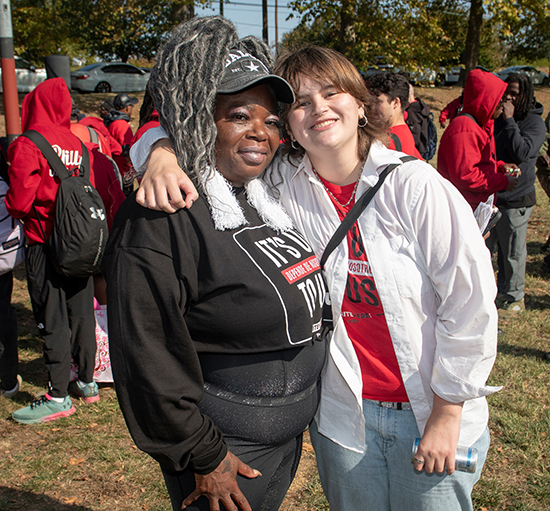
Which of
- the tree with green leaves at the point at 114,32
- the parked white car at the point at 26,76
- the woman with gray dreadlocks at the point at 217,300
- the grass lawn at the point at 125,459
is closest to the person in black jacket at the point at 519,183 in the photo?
the grass lawn at the point at 125,459

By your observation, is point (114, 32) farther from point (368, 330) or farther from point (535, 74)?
point (368, 330)

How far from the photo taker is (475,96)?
15.3 ft

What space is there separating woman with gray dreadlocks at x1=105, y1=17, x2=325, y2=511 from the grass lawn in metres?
1.71

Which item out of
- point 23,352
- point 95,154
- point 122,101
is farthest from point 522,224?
point 122,101

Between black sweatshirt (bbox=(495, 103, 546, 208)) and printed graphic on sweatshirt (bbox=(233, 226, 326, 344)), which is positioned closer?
printed graphic on sweatshirt (bbox=(233, 226, 326, 344))

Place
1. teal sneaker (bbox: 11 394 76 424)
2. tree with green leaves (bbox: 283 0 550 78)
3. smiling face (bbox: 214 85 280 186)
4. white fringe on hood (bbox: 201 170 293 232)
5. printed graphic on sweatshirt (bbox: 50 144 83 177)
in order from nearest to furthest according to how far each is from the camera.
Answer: white fringe on hood (bbox: 201 170 293 232) → smiling face (bbox: 214 85 280 186) → printed graphic on sweatshirt (bbox: 50 144 83 177) → teal sneaker (bbox: 11 394 76 424) → tree with green leaves (bbox: 283 0 550 78)

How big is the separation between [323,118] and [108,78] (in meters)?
22.5

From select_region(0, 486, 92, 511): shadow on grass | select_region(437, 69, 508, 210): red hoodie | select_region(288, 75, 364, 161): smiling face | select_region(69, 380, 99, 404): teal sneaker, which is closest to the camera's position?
select_region(288, 75, 364, 161): smiling face

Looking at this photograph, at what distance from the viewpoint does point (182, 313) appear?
4.66ft

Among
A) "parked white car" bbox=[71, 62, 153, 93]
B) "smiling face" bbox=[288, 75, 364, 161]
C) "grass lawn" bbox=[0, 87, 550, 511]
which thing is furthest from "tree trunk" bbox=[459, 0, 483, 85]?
"smiling face" bbox=[288, 75, 364, 161]

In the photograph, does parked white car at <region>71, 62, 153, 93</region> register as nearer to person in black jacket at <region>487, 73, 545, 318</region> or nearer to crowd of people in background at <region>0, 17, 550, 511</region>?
person in black jacket at <region>487, 73, 545, 318</region>

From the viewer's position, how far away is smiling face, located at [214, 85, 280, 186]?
1.62 meters

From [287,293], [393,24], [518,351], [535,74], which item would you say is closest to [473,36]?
Answer: [393,24]

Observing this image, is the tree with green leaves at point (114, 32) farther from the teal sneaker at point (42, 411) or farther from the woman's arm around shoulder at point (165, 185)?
the woman's arm around shoulder at point (165, 185)
